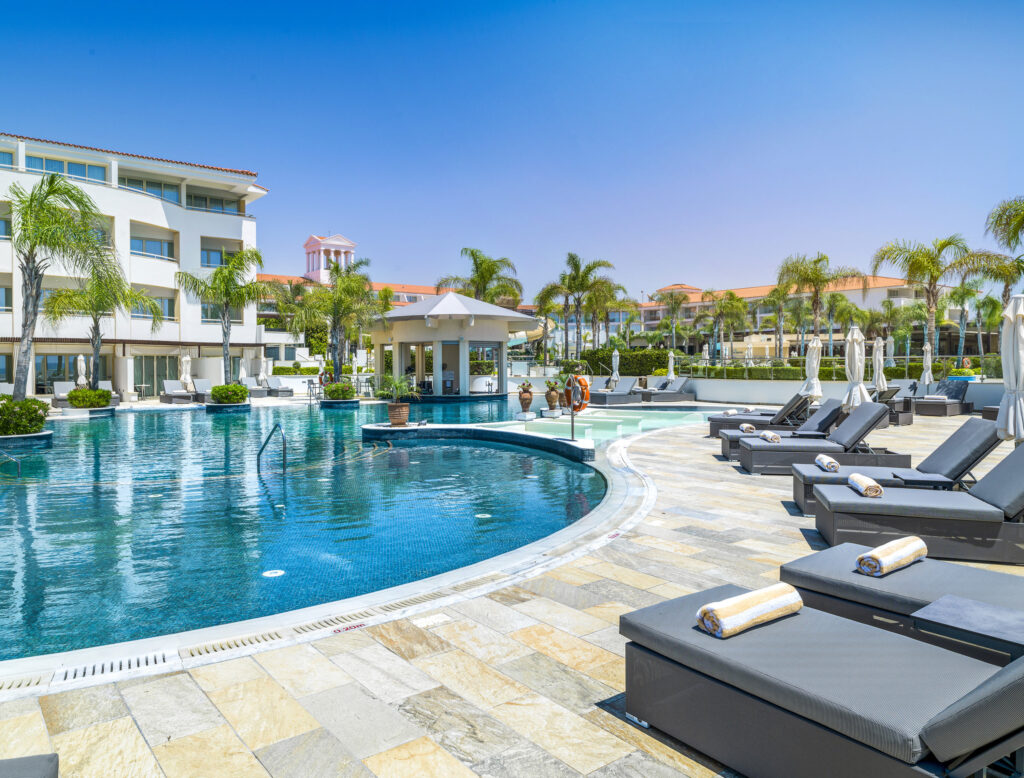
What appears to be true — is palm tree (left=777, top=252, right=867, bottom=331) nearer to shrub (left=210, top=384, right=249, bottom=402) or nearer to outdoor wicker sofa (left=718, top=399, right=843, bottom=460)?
outdoor wicker sofa (left=718, top=399, right=843, bottom=460)

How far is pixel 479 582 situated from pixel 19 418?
1437 centimetres

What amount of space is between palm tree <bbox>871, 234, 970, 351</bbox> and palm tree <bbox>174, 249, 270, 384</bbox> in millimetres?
27136

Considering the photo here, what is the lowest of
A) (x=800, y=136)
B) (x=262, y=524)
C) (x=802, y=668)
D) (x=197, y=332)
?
(x=262, y=524)

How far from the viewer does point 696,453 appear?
36.6 ft

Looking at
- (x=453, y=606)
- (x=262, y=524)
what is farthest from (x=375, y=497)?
(x=453, y=606)

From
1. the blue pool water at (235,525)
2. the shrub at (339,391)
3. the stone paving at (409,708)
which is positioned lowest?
the blue pool water at (235,525)

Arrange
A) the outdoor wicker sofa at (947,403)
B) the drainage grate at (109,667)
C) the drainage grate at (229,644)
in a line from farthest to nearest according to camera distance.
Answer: the outdoor wicker sofa at (947,403) → the drainage grate at (229,644) → the drainage grate at (109,667)

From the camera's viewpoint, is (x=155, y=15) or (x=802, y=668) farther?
(x=155, y=15)

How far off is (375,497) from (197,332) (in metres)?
28.0

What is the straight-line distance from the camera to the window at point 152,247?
102ft

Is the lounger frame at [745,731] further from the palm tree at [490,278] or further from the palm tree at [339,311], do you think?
the palm tree at [490,278]

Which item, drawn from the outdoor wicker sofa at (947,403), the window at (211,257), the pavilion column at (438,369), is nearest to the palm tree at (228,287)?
the window at (211,257)

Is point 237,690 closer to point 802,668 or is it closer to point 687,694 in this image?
point 687,694

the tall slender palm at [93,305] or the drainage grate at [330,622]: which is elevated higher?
the tall slender palm at [93,305]
